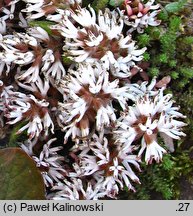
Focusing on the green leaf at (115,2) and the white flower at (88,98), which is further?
the green leaf at (115,2)

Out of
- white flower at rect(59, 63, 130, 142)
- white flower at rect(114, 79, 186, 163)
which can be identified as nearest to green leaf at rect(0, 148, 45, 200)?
white flower at rect(59, 63, 130, 142)

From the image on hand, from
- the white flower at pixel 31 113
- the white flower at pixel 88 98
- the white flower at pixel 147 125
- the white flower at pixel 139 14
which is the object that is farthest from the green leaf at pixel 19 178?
the white flower at pixel 139 14

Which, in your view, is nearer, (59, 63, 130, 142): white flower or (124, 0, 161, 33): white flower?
(59, 63, 130, 142): white flower

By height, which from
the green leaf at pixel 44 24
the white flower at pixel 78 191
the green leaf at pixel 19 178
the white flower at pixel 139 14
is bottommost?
the white flower at pixel 78 191

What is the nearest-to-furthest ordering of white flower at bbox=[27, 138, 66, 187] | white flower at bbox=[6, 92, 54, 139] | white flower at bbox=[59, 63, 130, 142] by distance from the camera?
white flower at bbox=[59, 63, 130, 142]
white flower at bbox=[6, 92, 54, 139]
white flower at bbox=[27, 138, 66, 187]

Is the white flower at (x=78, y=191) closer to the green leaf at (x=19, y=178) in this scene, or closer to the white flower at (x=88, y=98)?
the green leaf at (x=19, y=178)

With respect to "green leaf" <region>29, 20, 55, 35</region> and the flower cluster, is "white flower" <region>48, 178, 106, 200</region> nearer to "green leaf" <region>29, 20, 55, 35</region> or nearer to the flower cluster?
the flower cluster

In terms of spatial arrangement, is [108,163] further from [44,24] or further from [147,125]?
[44,24]
